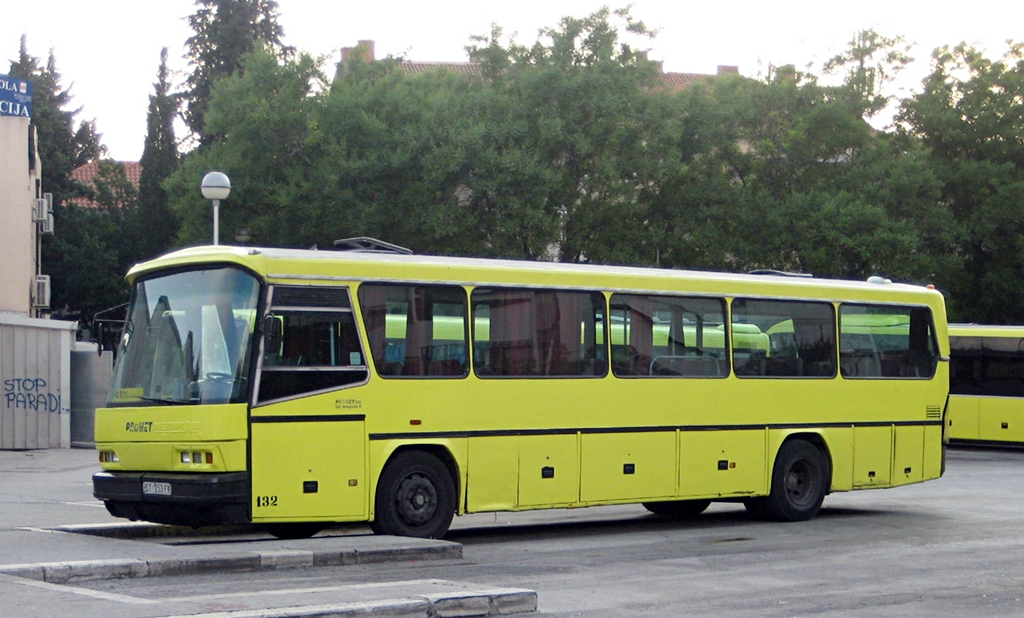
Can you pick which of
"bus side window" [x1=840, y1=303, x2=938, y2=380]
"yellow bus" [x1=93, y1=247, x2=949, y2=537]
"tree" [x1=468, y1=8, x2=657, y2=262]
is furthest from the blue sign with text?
"bus side window" [x1=840, y1=303, x2=938, y2=380]

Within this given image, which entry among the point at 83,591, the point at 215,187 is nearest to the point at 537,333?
the point at 83,591

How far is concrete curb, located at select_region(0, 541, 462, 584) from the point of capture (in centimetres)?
1030

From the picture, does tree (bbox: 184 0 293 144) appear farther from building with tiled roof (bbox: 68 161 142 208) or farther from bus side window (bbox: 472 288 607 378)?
bus side window (bbox: 472 288 607 378)

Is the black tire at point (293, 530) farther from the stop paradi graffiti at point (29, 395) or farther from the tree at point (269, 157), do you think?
the tree at point (269, 157)

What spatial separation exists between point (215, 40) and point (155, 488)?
177 ft

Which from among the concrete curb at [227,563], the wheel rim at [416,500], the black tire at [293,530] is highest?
the wheel rim at [416,500]

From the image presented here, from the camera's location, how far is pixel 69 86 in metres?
72.6

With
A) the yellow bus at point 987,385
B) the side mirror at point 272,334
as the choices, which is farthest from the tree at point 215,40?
the side mirror at point 272,334

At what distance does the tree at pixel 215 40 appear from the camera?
208ft

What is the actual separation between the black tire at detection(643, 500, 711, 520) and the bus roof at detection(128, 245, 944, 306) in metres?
2.94

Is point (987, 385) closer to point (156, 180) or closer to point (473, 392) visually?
point (473, 392)

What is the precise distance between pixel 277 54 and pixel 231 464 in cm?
3572

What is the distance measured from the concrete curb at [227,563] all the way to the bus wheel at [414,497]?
48.7 inches

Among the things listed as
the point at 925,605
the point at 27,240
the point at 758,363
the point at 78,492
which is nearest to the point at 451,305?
the point at 758,363
